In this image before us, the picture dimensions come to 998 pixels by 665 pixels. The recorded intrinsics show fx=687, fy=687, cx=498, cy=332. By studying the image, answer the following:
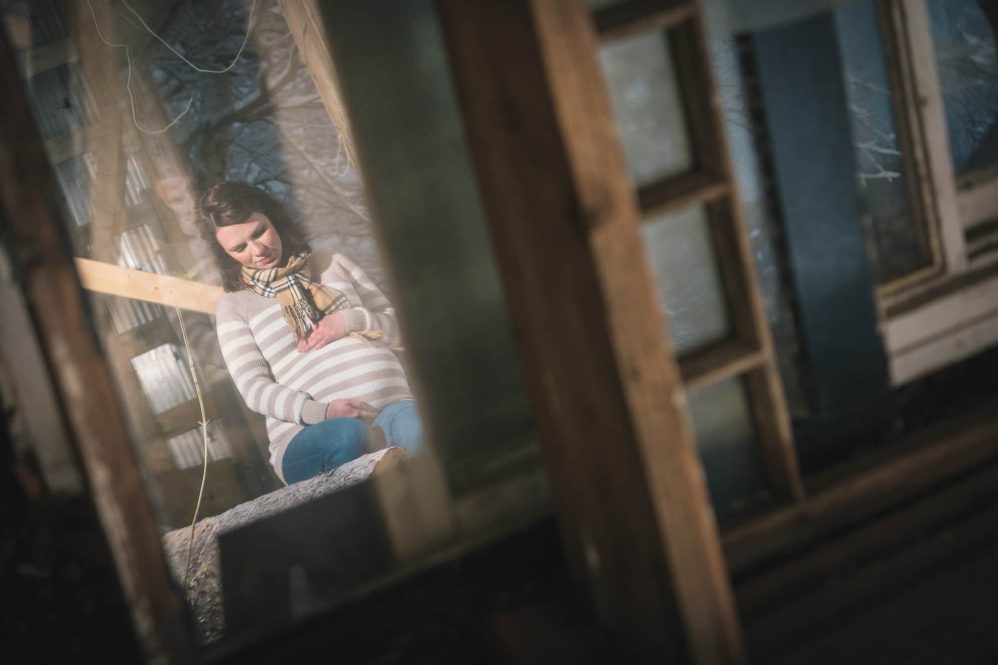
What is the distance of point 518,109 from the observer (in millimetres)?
1282

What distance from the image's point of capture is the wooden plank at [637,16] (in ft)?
4.59

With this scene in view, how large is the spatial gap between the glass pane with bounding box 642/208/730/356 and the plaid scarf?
2.09 meters

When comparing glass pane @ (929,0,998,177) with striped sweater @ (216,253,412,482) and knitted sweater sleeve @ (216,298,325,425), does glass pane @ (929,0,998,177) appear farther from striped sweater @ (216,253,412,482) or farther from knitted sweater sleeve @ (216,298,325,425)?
knitted sweater sleeve @ (216,298,325,425)

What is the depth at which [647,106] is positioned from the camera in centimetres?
163

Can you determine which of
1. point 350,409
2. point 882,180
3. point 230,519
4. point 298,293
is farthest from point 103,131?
point 882,180

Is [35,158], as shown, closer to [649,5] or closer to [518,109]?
[518,109]

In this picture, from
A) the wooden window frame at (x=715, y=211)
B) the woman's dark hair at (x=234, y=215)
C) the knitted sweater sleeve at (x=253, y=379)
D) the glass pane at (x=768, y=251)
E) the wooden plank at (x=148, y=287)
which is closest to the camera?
the wooden window frame at (x=715, y=211)

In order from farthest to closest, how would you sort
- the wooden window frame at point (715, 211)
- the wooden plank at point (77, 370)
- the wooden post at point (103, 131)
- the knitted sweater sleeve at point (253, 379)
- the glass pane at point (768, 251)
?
1. the knitted sweater sleeve at point (253, 379)
2. the wooden post at point (103, 131)
3. the glass pane at point (768, 251)
4. the wooden window frame at point (715, 211)
5. the wooden plank at point (77, 370)

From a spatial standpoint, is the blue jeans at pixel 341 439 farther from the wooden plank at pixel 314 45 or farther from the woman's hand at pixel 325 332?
the wooden plank at pixel 314 45

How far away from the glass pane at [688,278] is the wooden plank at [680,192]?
0.12 meters

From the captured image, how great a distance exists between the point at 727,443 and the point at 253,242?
2562 millimetres

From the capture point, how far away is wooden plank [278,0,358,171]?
2.68m

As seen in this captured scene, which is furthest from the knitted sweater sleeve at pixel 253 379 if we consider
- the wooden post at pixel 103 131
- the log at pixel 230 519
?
the wooden post at pixel 103 131

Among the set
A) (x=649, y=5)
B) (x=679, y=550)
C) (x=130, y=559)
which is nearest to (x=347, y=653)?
(x=130, y=559)
